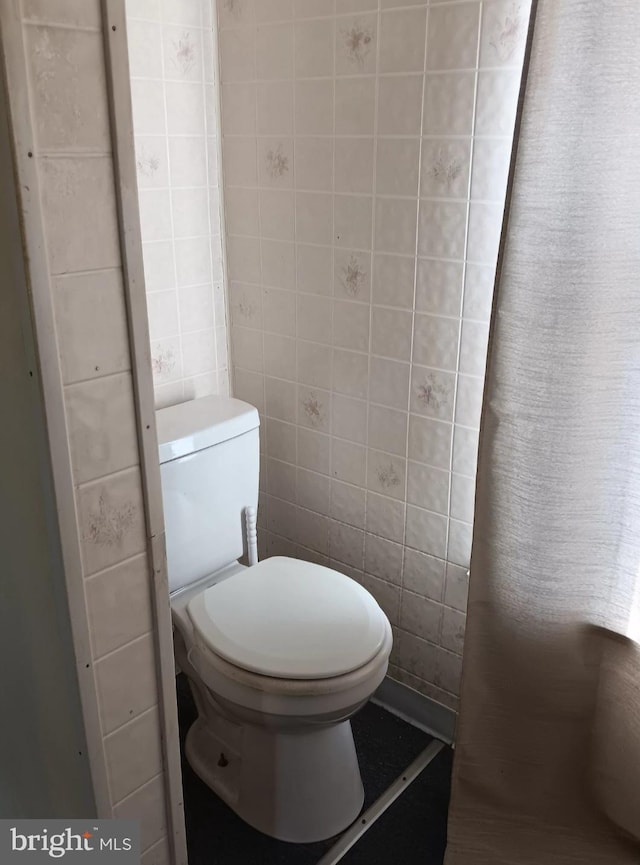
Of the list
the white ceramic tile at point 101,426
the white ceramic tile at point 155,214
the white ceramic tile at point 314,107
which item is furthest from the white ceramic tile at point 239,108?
the white ceramic tile at point 101,426

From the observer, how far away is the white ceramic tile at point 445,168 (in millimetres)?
1470

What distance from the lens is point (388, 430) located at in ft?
5.74

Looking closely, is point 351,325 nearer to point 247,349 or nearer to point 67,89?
point 247,349

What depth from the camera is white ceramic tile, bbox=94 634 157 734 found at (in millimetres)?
1062

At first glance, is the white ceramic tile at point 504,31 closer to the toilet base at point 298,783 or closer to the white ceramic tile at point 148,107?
the white ceramic tile at point 148,107

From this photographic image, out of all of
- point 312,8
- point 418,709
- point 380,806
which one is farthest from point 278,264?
point 380,806

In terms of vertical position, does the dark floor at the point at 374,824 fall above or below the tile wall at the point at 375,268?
below

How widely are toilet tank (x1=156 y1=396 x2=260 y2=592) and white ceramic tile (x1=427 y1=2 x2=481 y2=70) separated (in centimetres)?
83

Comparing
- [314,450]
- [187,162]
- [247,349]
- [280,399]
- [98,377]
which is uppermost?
[187,162]

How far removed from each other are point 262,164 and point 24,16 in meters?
1.04

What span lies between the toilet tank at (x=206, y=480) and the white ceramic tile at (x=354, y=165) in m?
0.54

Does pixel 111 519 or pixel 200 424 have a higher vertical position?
pixel 111 519

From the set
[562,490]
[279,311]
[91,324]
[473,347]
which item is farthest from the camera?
[279,311]

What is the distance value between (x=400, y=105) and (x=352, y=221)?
0.26 meters
